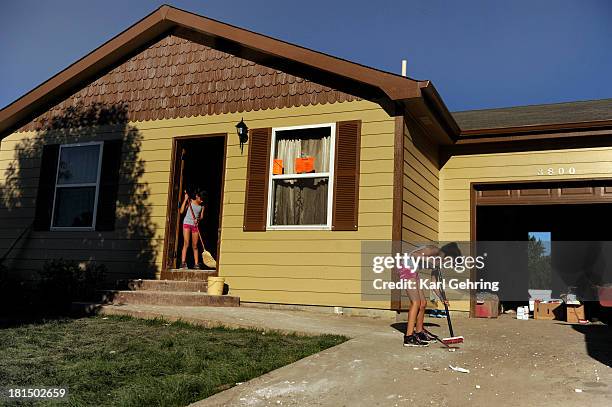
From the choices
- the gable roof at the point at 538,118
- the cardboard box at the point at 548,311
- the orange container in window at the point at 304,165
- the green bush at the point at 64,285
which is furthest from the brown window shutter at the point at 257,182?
the cardboard box at the point at 548,311

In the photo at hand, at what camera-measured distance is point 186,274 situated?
9859 millimetres

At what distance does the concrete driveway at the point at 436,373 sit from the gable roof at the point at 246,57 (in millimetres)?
3691

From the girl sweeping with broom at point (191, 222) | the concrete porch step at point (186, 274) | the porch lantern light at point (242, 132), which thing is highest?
the porch lantern light at point (242, 132)

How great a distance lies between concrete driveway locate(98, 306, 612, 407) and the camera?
4.04 meters

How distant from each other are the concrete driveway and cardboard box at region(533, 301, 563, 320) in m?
3.04

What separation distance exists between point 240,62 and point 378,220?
4.11 meters

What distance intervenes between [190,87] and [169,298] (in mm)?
4276

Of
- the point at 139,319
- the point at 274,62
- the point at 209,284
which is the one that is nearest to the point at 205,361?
the point at 139,319

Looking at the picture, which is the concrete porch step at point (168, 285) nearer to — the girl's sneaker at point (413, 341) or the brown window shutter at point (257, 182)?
the brown window shutter at point (257, 182)

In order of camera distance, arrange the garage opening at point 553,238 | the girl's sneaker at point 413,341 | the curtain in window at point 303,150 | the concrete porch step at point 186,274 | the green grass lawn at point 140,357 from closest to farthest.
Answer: the green grass lawn at point 140,357, the girl's sneaker at point 413,341, the curtain in window at point 303,150, the concrete porch step at point 186,274, the garage opening at point 553,238

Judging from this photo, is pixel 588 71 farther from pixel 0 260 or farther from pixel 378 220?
pixel 0 260

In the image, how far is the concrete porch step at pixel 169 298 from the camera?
28.2ft

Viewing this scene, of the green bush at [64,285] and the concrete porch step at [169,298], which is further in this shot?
the green bush at [64,285]

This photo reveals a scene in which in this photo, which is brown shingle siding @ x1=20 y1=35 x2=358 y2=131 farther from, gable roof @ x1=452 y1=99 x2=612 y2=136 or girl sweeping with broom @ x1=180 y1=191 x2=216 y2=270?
gable roof @ x1=452 y1=99 x2=612 y2=136
